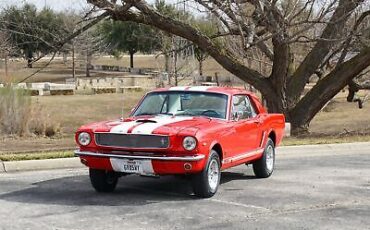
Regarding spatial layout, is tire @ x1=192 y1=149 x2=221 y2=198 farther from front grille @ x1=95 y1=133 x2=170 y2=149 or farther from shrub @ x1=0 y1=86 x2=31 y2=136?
shrub @ x1=0 y1=86 x2=31 y2=136

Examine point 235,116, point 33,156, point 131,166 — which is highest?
point 235,116

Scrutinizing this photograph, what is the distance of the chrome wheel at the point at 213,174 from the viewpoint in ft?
27.2

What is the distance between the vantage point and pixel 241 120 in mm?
9383

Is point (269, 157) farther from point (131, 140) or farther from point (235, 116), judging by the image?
point (131, 140)

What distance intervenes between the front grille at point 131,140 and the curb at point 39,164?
3.26 meters

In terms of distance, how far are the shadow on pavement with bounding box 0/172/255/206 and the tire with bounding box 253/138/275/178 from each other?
1.48 feet

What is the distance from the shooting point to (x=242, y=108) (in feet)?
32.0

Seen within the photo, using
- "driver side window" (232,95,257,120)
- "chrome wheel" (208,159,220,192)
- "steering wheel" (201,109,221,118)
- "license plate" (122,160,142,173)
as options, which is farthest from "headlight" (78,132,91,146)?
"driver side window" (232,95,257,120)

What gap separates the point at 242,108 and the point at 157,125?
6.74 feet

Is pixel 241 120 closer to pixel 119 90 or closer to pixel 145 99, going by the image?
pixel 145 99

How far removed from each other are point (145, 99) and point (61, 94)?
124ft

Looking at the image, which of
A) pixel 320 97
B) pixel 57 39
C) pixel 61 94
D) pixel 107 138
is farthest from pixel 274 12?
pixel 61 94

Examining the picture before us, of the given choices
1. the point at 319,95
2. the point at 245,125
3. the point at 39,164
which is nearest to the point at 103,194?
the point at 245,125

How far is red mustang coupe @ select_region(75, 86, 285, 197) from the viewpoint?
310 inches
